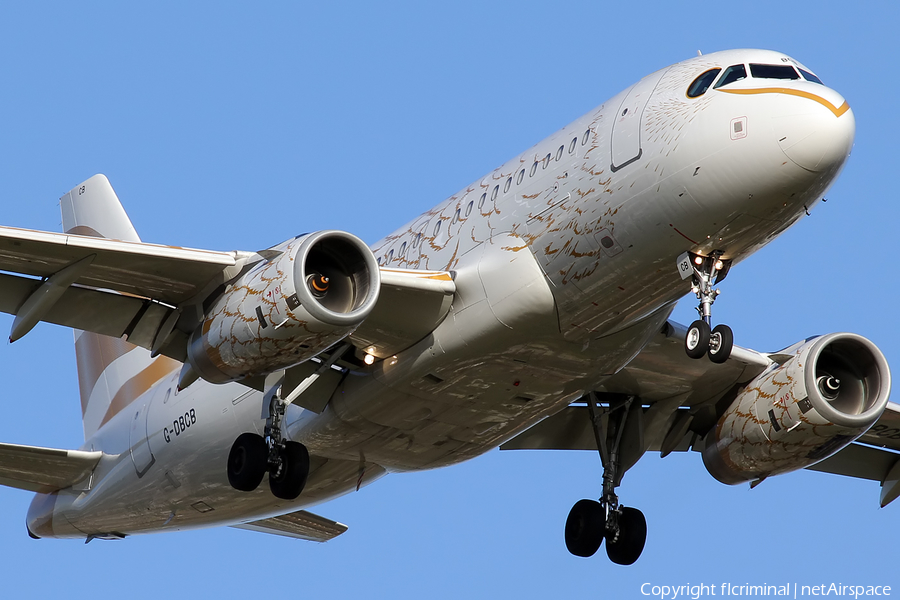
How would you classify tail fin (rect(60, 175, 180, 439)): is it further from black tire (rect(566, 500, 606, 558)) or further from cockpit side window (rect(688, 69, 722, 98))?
cockpit side window (rect(688, 69, 722, 98))

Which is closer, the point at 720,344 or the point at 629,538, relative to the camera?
the point at 720,344

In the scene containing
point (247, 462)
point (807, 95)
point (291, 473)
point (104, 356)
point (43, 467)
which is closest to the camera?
point (807, 95)

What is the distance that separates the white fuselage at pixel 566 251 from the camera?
17.6 m

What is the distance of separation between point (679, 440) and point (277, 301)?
986 cm

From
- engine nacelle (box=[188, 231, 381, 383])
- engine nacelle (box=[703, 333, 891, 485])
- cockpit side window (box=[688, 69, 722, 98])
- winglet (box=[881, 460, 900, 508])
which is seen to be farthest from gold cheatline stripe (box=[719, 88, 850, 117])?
winglet (box=[881, 460, 900, 508])

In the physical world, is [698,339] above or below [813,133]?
below

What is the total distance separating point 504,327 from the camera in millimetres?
19062

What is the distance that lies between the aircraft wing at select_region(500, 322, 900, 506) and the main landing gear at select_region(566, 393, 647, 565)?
0.48 metres

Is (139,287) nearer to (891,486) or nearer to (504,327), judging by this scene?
(504,327)

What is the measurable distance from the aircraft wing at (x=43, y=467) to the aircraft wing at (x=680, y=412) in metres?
7.89

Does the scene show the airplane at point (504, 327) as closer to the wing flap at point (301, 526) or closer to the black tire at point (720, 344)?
the black tire at point (720, 344)

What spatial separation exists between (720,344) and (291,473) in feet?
23.1

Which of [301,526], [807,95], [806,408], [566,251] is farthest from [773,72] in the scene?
[301,526]

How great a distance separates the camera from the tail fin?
87.0 ft
